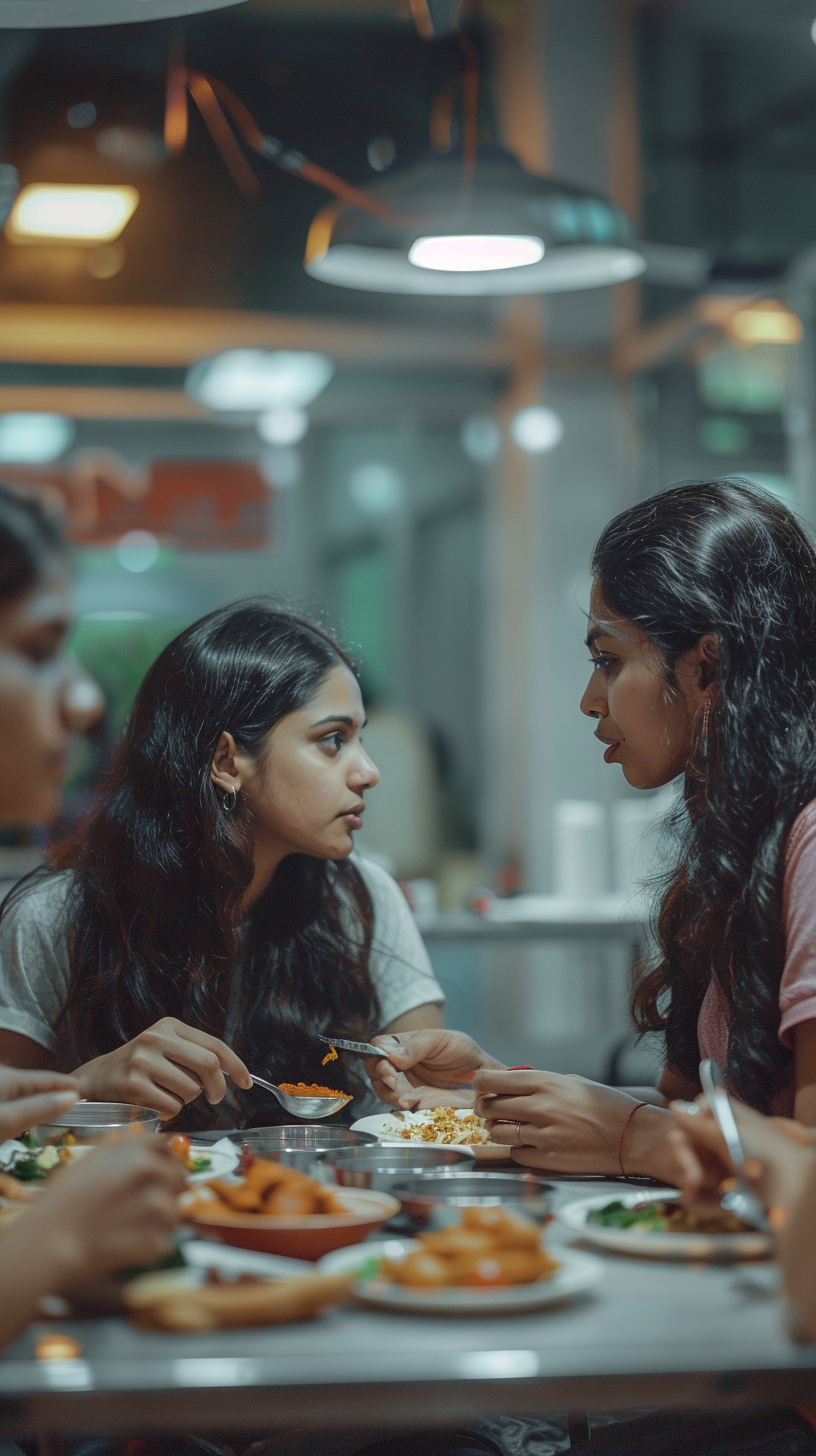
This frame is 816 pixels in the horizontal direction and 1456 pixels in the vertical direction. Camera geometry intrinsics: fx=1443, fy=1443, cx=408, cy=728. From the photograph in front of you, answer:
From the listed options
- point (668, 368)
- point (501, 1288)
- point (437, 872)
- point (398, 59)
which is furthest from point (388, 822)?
point (501, 1288)

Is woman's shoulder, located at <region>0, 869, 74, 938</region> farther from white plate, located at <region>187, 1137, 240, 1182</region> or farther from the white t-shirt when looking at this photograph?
white plate, located at <region>187, 1137, 240, 1182</region>

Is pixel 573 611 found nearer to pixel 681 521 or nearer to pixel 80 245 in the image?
pixel 80 245

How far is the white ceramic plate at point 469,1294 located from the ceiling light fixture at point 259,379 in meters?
4.23

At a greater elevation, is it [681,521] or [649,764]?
[681,521]

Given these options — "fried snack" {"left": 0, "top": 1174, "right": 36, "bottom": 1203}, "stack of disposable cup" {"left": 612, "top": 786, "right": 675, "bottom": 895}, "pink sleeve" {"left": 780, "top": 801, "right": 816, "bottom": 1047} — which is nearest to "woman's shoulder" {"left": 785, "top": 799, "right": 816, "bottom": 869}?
"pink sleeve" {"left": 780, "top": 801, "right": 816, "bottom": 1047}

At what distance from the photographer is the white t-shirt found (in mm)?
1669

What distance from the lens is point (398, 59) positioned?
465cm

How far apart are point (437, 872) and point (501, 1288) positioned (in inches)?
161

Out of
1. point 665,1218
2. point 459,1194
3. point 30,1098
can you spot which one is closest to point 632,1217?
point 665,1218

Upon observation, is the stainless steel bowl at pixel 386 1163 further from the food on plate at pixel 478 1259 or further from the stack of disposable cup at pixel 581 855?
the stack of disposable cup at pixel 581 855

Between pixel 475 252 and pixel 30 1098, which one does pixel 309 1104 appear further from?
pixel 475 252

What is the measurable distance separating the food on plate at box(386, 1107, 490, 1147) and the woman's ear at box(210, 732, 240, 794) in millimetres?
454

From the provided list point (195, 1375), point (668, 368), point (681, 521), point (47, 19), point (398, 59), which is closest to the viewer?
point (195, 1375)

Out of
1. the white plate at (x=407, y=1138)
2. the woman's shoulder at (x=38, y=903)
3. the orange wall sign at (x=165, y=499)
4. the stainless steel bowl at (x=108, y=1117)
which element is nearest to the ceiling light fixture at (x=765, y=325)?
the orange wall sign at (x=165, y=499)
